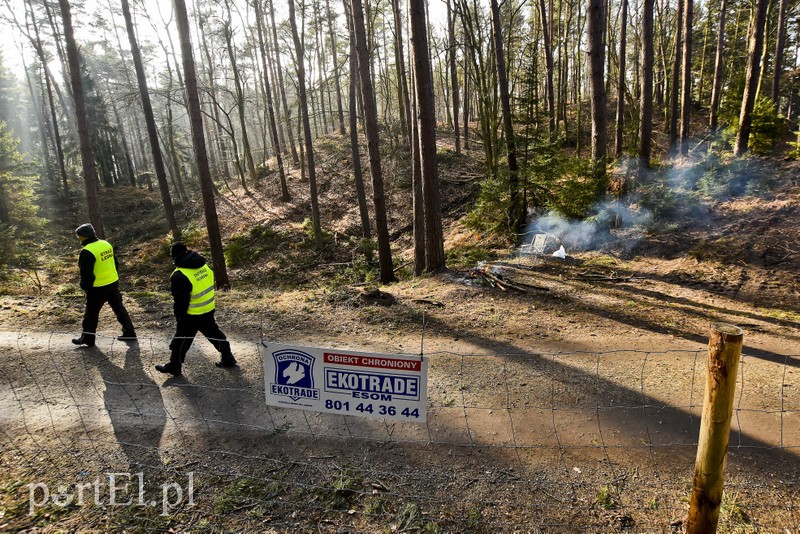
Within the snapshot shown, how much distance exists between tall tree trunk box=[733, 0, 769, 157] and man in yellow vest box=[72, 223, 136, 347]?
18.1 m

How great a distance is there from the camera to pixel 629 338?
23.7 ft

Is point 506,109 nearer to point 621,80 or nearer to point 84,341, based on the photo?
point 621,80

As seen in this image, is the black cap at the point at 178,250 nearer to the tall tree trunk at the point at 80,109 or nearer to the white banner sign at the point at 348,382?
the white banner sign at the point at 348,382

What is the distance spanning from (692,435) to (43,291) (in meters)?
16.0

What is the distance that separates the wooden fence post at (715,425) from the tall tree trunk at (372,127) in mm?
8985

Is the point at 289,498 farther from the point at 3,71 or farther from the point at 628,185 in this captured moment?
the point at 3,71

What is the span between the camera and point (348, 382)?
3.97 meters

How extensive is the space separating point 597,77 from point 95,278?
12147 mm

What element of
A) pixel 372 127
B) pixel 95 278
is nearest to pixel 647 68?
pixel 372 127

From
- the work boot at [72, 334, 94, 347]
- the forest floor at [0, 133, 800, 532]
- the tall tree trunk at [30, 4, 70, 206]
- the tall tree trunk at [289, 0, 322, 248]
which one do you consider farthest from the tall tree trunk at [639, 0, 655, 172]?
the tall tree trunk at [30, 4, 70, 206]

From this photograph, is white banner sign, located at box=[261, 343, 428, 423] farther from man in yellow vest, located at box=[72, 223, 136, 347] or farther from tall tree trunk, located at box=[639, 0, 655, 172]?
tall tree trunk, located at box=[639, 0, 655, 172]

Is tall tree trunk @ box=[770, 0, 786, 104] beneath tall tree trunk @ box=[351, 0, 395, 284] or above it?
above

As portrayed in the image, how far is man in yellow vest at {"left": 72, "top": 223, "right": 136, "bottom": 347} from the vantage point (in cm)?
683
